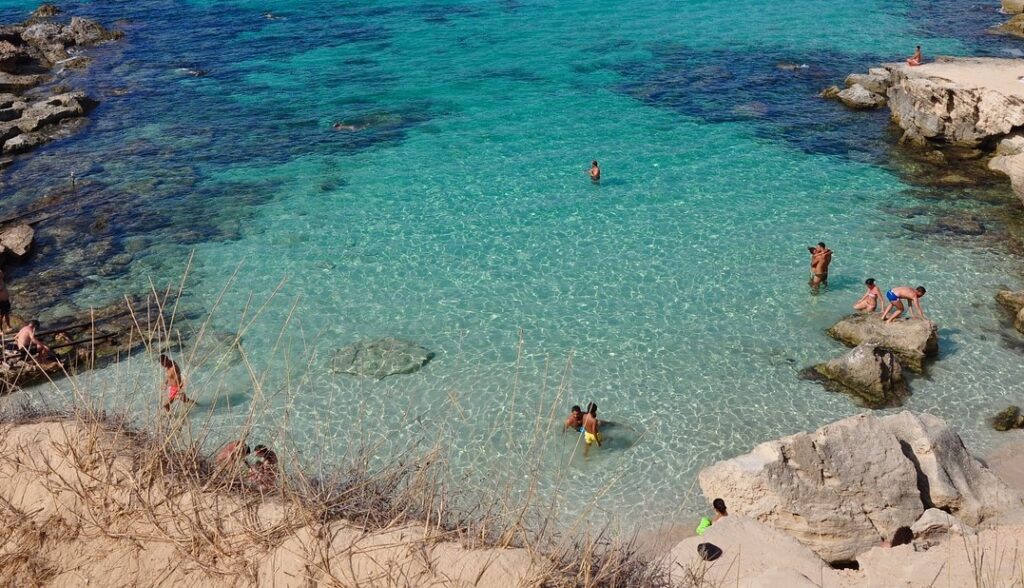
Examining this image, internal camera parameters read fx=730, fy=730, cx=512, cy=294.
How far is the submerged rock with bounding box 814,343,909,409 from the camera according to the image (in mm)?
14266

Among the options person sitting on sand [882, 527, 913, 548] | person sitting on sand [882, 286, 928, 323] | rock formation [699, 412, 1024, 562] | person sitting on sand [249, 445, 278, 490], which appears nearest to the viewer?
person sitting on sand [249, 445, 278, 490]

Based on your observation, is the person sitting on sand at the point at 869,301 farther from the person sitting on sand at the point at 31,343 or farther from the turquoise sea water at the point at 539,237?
the person sitting on sand at the point at 31,343

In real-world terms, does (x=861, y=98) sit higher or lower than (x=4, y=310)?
higher

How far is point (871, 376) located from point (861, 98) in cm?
1835

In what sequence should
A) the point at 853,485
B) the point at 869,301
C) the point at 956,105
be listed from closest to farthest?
the point at 853,485, the point at 869,301, the point at 956,105

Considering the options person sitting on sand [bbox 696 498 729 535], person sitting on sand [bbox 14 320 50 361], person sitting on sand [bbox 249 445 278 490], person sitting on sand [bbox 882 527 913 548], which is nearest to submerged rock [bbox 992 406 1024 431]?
person sitting on sand [bbox 882 527 913 548]

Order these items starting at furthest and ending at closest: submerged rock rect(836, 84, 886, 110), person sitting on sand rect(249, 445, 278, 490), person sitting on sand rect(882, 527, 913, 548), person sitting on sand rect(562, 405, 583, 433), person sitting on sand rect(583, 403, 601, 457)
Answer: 1. submerged rock rect(836, 84, 886, 110)
2. person sitting on sand rect(562, 405, 583, 433)
3. person sitting on sand rect(583, 403, 601, 457)
4. person sitting on sand rect(882, 527, 913, 548)
5. person sitting on sand rect(249, 445, 278, 490)

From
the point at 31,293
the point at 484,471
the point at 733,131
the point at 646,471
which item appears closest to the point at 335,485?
the point at 484,471

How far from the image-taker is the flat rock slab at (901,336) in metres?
15.1

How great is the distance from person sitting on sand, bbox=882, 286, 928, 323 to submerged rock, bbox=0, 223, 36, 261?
21.6 meters

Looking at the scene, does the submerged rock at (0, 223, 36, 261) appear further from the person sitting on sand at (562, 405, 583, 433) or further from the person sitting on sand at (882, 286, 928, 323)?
the person sitting on sand at (882, 286, 928, 323)

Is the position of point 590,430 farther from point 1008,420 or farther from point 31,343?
point 31,343

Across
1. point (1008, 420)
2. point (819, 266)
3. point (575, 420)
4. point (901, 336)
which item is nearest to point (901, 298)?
point (901, 336)

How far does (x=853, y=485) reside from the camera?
11031 mm
